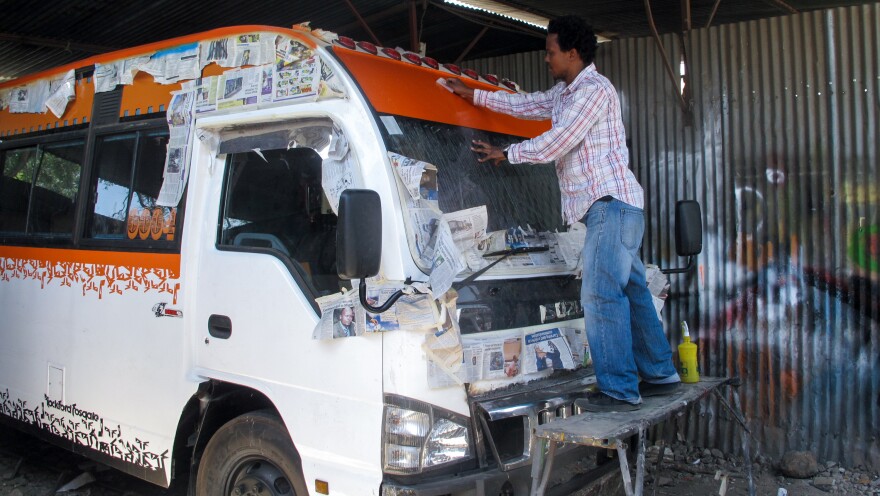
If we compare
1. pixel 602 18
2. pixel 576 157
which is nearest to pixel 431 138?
pixel 576 157

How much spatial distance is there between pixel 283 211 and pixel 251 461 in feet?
3.87

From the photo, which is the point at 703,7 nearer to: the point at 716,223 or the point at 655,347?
the point at 716,223

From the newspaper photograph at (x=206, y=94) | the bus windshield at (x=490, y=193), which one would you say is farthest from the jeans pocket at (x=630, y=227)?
the newspaper photograph at (x=206, y=94)

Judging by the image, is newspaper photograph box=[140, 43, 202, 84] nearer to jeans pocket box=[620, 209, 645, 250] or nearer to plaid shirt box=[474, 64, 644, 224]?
plaid shirt box=[474, 64, 644, 224]

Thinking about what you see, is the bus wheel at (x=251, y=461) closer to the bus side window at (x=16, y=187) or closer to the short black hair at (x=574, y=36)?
the short black hair at (x=574, y=36)

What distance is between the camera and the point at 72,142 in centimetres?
433

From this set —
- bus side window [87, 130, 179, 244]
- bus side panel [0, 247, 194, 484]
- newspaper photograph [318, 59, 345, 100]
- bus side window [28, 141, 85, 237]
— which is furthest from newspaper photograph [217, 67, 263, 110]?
bus side window [28, 141, 85, 237]

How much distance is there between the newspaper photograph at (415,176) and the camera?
9.15ft

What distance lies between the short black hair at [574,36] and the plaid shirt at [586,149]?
109 millimetres

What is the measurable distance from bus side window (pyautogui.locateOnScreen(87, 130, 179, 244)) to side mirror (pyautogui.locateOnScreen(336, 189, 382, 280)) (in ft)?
4.74

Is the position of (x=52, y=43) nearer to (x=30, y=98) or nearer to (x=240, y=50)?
(x=30, y=98)

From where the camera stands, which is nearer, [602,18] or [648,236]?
[648,236]

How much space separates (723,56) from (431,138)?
3.12 metres

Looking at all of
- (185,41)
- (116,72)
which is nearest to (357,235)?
(185,41)
